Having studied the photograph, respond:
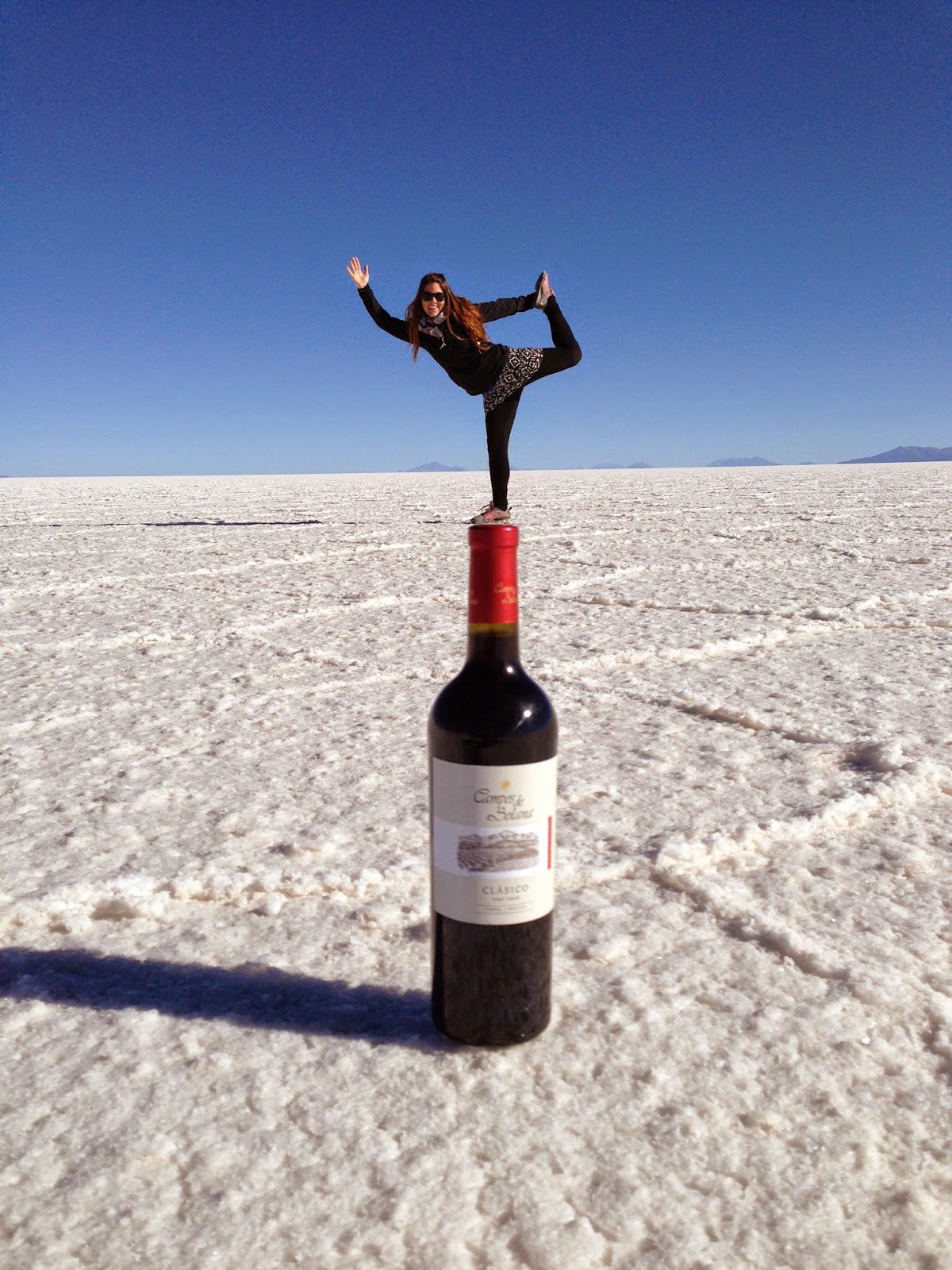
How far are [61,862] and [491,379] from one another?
328cm

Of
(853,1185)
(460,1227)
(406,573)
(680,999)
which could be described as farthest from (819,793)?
(406,573)

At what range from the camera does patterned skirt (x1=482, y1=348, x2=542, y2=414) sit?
393 centimetres

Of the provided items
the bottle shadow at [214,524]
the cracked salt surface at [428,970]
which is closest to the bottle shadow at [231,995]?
the cracked salt surface at [428,970]

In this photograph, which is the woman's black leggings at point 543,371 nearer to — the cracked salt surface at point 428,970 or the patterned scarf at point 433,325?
the patterned scarf at point 433,325

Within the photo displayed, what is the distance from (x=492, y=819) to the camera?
70 cm

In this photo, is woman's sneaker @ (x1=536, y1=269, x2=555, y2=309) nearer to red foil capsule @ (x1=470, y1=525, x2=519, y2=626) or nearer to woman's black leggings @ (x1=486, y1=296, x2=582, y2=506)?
woman's black leggings @ (x1=486, y1=296, x2=582, y2=506)

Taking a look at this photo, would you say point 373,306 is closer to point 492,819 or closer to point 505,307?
point 505,307

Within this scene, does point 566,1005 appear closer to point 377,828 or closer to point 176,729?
point 377,828

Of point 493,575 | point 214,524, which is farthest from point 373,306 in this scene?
point 493,575

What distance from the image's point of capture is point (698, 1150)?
63 cm

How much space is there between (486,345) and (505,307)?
287 mm

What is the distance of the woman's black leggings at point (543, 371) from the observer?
3988 mm

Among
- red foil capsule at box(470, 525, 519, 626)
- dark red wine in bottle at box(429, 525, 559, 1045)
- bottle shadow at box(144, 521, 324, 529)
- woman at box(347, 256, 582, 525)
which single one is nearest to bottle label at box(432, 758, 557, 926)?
dark red wine in bottle at box(429, 525, 559, 1045)

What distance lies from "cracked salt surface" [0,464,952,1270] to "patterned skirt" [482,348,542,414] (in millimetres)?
2234
